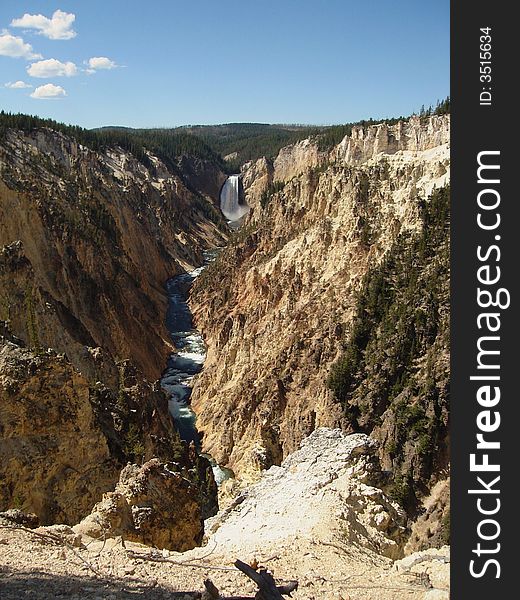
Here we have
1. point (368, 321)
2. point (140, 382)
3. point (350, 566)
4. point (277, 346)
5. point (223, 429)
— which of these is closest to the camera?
point (350, 566)

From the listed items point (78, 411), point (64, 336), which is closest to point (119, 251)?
point (64, 336)

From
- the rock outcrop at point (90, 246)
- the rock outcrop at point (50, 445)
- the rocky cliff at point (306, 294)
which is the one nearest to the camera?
the rock outcrop at point (50, 445)

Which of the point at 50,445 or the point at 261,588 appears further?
the point at 50,445

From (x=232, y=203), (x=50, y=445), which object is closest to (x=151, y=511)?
(x=50, y=445)

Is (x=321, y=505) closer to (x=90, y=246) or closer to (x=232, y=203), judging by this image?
(x=90, y=246)

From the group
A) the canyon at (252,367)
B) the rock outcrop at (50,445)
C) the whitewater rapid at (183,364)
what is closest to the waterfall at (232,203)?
the canyon at (252,367)

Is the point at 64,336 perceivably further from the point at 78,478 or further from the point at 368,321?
the point at 368,321

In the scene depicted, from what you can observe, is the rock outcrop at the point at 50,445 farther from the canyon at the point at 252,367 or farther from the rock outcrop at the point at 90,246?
the rock outcrop at the point at 90,246
